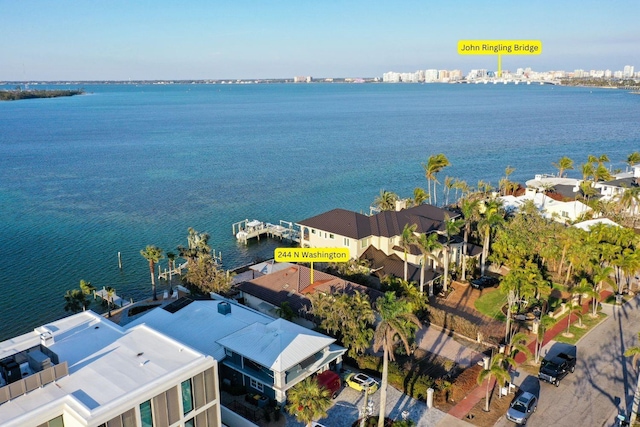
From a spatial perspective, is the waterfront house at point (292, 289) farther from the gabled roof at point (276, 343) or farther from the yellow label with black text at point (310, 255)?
the gabled roof at point (276, 343)

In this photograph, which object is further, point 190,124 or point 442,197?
point 190,124

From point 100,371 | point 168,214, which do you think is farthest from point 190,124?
point 100,371

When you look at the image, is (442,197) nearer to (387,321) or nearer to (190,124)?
(387,321)

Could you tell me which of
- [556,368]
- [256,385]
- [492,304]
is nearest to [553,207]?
[492,304]

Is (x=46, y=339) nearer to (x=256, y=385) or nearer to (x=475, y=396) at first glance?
(x=256, y=385)

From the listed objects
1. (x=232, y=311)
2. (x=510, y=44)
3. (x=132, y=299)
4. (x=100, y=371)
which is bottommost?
(x=132, y=299)

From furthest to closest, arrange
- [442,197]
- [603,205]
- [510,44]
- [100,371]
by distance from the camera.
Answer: [442,197] < [603,205] < [510,44] < [100,371]

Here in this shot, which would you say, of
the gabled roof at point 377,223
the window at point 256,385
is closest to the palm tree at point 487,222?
the gabled roof at point 377,223
